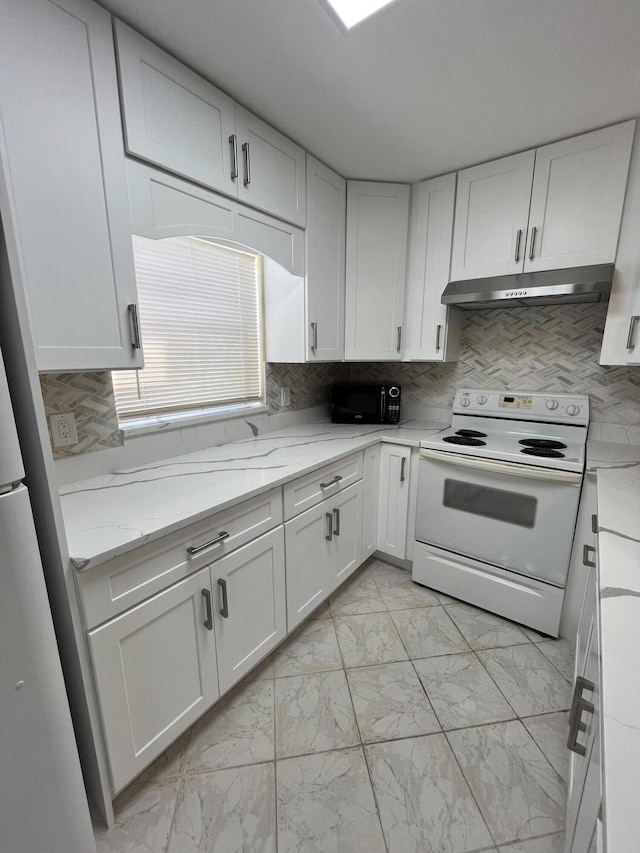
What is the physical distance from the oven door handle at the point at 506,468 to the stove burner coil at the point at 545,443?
299 millimetres

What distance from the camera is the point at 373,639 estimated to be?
1.78m

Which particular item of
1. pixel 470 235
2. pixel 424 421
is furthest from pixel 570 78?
pixel 424 421

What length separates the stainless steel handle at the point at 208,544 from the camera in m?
1.12

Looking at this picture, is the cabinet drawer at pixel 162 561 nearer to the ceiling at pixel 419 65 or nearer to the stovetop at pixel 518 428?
the stovetop at pixel 518 428

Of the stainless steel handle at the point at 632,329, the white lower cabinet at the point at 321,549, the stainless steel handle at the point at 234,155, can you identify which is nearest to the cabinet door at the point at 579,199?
the stainless steel handle at the point at 632,329

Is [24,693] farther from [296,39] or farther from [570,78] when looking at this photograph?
[570,78]

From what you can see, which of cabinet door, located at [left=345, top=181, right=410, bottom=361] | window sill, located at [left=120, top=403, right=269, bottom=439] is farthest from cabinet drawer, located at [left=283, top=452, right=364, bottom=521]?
cabinet door, located at [left=345, top=181, right=410, bottom=361]

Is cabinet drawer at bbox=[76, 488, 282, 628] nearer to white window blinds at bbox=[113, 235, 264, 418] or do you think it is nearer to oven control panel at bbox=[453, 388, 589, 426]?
white window blinds at bbox=[113, 235, 264, 418]

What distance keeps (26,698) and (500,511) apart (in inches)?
72.0

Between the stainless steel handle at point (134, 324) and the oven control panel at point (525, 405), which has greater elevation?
the stainless steel handle at point (134, 324)

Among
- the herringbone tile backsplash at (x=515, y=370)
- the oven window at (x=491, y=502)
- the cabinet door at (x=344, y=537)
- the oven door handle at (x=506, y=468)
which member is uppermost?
the herringbone tile backsplash at (x=515, y=370)

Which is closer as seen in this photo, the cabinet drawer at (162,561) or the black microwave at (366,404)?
the cabinet drawer at (162,561)

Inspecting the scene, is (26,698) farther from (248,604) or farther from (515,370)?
(515,370)

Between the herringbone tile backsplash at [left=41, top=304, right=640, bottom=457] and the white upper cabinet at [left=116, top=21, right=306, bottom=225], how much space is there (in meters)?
0.83
